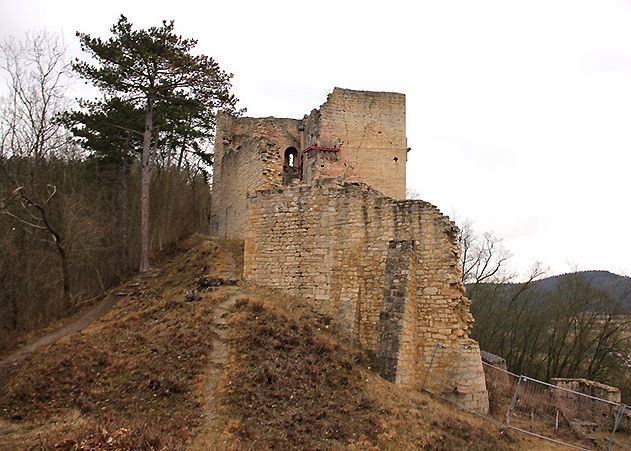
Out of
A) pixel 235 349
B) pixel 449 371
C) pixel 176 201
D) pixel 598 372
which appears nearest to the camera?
pixel 235 349

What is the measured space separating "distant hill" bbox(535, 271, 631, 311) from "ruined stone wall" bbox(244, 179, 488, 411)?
1968 centimetres

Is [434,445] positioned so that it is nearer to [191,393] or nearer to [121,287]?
[191,393]

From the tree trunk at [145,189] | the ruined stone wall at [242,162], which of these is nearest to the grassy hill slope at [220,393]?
the ruined stone wall at [242,162]

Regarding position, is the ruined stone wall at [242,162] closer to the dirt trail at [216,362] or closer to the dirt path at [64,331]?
the dirt trail at [216,362]

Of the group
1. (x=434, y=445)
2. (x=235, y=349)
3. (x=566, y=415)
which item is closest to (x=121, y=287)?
(x=235, y=349)

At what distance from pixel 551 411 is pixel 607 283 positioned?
21.2 m

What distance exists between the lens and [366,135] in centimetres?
2006

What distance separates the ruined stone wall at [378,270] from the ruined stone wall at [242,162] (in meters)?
2.44

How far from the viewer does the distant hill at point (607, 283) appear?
28155mm

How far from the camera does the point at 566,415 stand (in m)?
13.3

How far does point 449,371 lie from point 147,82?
13.7 metres

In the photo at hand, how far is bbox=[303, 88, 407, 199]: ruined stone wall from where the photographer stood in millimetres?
19750

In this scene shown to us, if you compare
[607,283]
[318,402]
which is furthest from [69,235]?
[607,283]

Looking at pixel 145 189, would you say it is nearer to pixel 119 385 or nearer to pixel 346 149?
pixel 346 149
